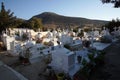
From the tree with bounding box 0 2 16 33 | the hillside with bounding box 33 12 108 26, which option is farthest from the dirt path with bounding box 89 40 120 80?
the hillside with bounding box 33 12 108 26

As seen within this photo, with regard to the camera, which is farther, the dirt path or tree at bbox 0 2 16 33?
tree at bbox 0 2 16 33

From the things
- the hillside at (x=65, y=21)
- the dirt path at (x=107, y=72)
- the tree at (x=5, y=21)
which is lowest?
the dirt path at (x=107, y=72)

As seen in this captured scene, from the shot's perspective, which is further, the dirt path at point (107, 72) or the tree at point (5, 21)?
the tree at point (5, 21)

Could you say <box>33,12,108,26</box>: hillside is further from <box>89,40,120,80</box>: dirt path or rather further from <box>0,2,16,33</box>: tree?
<box>89,40,120,80</box>: dirt path

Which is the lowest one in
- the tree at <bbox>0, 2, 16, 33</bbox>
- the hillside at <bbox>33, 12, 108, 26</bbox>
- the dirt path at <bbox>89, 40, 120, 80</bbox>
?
the dirt path at <bbox>89, 40, 120, 80</bbox>

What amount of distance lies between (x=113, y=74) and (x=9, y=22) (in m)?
22.2

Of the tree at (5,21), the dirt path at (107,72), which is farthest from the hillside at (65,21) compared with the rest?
the dirt path at (107,72)

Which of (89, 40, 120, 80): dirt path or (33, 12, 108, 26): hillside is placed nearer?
(89, 40, 120, 80): dirt path

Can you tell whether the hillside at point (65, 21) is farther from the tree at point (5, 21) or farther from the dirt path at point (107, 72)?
the dirt path at point (107, 72)

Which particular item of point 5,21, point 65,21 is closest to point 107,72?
point 5,21

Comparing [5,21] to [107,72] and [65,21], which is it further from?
[65,21]

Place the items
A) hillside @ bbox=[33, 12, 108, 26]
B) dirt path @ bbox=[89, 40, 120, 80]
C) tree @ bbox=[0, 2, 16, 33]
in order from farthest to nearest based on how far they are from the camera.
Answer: hillside @ bbox=[33, 12, 108, 26]
tree @ bbox=[0, 2, 16, 33]
dirt path @ bbox=[89, 40, 120, 80]

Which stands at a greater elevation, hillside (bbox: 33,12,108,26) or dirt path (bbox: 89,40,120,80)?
hillside (bbox: 33,12,108,26)

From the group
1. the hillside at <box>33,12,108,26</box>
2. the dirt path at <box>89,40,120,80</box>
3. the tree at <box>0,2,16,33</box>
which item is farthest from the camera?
the hillside at <box>33,12,108,26</box>
